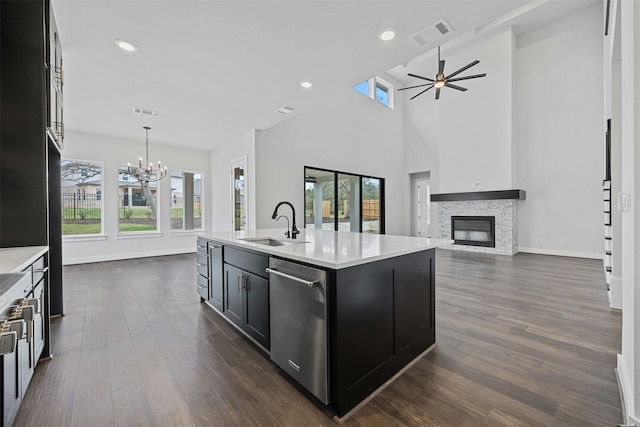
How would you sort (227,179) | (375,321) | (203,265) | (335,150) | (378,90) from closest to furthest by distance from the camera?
(375,321), (203,265), (227,179), (335,150), (378,90)

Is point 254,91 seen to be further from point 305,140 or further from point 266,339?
point 266,339

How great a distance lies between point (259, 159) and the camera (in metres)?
5.82

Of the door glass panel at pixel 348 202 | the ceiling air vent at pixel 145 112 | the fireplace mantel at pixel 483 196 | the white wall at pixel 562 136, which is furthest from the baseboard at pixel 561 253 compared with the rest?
the ceiling air vent at pixel 145 112

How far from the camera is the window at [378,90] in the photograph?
8.22 meters

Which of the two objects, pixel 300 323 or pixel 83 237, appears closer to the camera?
pixel 300 323

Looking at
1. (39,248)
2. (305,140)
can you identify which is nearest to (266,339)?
(39,248)

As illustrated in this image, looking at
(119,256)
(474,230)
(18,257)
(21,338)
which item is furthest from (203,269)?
(474,230)

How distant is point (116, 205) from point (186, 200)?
1.55 m

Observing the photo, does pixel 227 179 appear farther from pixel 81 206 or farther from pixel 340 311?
pixel 340 311

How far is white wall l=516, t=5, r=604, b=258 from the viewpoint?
5.90 metres

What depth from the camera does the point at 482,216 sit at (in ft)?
22.7

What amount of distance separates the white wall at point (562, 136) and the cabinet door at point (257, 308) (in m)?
7.24

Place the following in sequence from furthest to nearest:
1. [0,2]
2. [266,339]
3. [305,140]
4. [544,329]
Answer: [305,140] < [544,329] < [266,339] < [0,2]

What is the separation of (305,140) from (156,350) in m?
5.42
